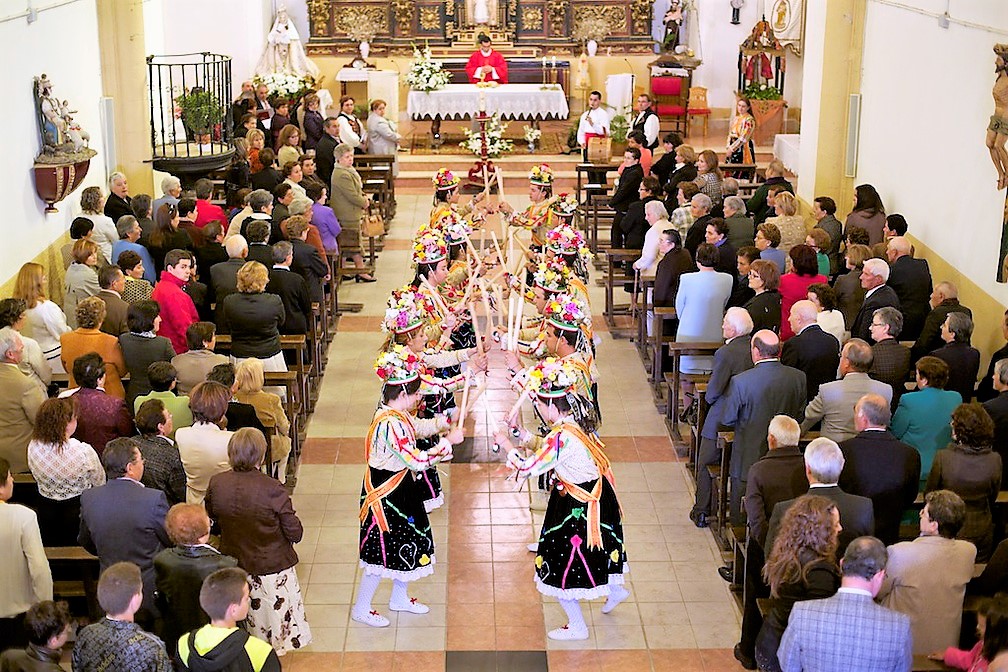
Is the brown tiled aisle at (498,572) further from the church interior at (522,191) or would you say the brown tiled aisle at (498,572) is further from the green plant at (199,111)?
the green plant at (199,111)

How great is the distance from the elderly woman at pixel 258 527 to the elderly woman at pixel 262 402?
1.29 metres

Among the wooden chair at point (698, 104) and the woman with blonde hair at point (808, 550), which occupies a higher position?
the wooden chair at point (698, 104)

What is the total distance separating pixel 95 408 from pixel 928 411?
4.71 m

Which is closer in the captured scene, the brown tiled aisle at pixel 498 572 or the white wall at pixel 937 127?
the brown tiled aisle at pixel 498 572

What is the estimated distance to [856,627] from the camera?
5.29 m

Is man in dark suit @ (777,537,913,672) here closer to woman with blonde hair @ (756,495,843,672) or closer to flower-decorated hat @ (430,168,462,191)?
woman with blonde hair @ (756,495,843,672)

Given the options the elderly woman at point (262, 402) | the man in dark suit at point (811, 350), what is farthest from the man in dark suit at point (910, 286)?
the elderly woman at point (262, 402)

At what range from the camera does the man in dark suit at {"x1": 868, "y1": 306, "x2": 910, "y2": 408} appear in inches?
319

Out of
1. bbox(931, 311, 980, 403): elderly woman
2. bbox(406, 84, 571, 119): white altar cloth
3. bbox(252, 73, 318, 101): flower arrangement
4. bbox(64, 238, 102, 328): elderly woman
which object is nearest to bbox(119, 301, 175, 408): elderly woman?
bbox(64, 238, 102, 328): elderly woman

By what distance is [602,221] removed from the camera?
16969mm

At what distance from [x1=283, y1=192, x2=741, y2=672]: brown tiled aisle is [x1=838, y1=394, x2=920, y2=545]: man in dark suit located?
120 centimetres

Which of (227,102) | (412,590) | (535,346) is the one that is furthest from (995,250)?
(227,102)

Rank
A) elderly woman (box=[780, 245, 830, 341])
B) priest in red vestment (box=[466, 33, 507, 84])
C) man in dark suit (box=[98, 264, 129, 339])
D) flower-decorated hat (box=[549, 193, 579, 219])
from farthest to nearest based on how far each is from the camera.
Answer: priest in red vestment (box=[466, 33, 507, 84]) < flower-decorated hat (box=[549, 193, 579, 219]) < elderly woman (box=[780, 245, 830, 341]) < man in dark suit (box=[98, 264, 129, 339])

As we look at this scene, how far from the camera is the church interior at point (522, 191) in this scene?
7.56m
